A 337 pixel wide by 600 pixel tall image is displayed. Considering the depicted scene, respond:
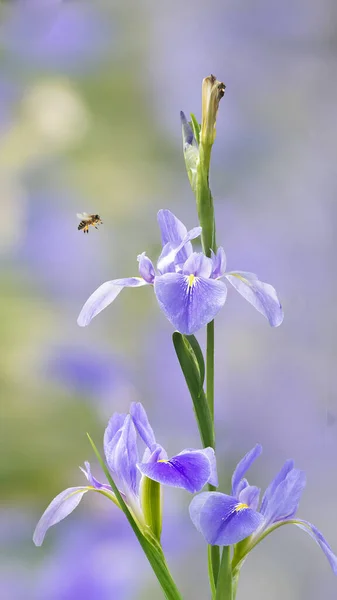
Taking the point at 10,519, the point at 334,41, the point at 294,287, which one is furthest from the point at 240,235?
the point at 10,519

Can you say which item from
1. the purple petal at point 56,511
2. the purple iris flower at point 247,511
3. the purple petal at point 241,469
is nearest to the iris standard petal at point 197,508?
the purple iris flower at point 247,511

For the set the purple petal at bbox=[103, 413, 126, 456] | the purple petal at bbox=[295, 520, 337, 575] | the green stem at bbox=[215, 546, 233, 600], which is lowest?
the green stem at bbox=[215, 546, 233, 600]

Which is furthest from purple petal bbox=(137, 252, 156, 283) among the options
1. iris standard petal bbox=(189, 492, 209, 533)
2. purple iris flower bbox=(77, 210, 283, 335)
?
iris standard petal bbox=(189, 492, 209, 533)

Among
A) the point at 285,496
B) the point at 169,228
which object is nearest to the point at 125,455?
the point at 285,496

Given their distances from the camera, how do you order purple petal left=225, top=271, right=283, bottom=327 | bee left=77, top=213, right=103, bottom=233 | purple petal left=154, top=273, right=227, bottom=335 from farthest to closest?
bee left=77, top=213, right=103, bottom=233, purple petal left=225, top=271, right=283, bottom=327, purple petal left=154, top=273, right=227, bottom=335

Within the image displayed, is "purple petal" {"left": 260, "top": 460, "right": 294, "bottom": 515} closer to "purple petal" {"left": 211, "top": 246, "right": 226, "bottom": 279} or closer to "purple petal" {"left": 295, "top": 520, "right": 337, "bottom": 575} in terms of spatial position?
"purple petal" {"left": 295, "top": 520, "right": 337, "bottom": 575}

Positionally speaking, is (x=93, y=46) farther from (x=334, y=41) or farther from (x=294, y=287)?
(x=294, y=287)
